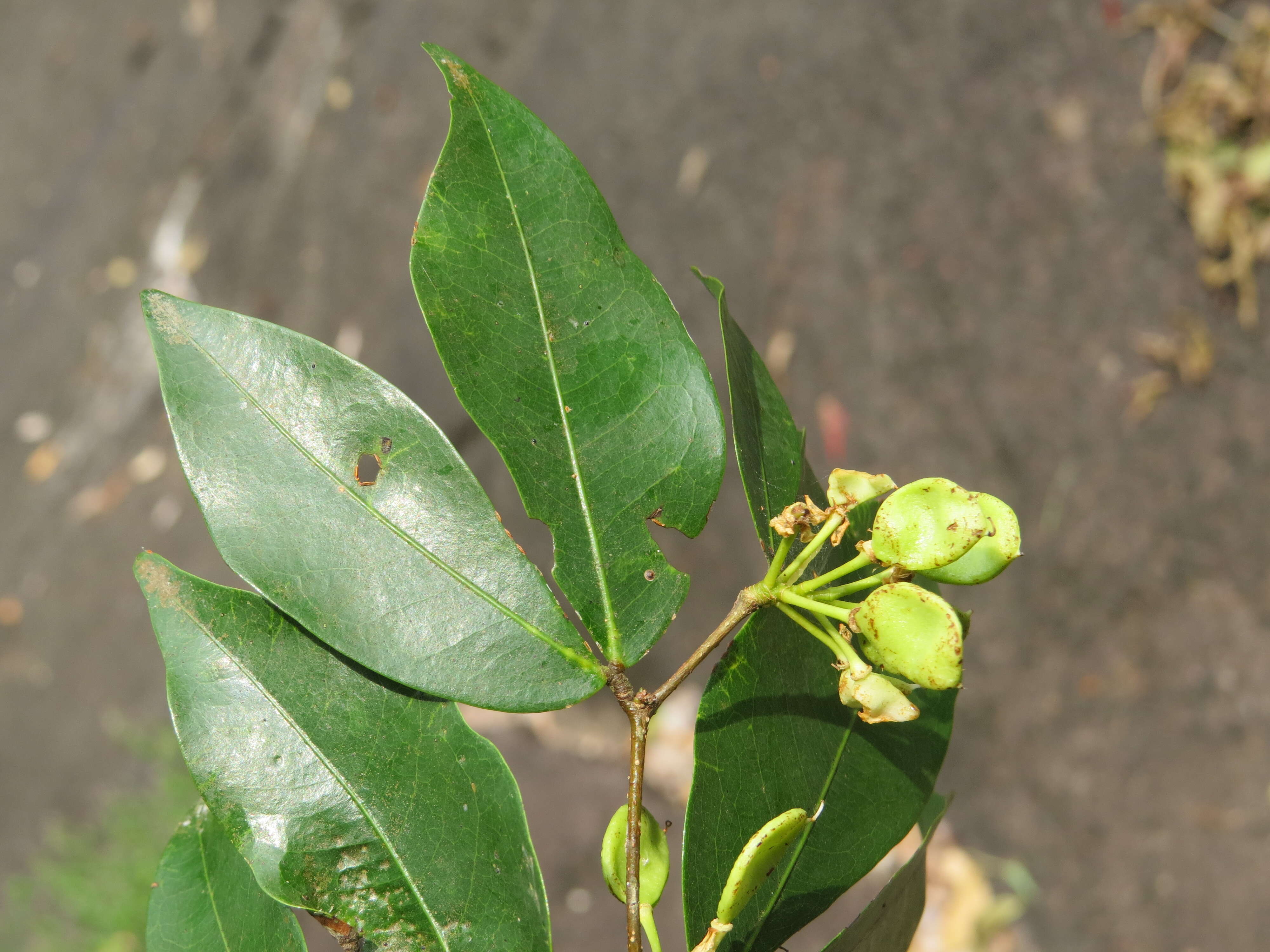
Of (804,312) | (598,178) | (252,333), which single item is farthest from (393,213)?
(252,333)

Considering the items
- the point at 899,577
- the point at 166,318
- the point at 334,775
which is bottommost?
the point at 334,775

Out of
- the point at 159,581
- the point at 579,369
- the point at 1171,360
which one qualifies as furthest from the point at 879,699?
the point at 1171,360

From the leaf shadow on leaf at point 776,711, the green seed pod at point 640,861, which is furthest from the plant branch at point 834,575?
the green seed pod at point 640,861

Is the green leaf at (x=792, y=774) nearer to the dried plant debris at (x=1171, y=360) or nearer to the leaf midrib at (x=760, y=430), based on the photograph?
the leaf midrib at (x=760, y=430)

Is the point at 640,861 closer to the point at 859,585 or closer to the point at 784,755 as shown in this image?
the point at 784,755

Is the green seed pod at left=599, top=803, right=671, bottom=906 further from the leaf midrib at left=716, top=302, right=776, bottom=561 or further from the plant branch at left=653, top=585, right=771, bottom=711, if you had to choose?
the leaf midrib at left=716, top=302, right=776, bottom=561

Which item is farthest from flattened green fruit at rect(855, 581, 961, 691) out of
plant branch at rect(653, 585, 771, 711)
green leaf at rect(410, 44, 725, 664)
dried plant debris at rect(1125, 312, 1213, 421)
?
Result: dried plant debris at rect(1125, 312, 1213, 421)

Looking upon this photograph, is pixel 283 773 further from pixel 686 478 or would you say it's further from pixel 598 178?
pixel 598 178
